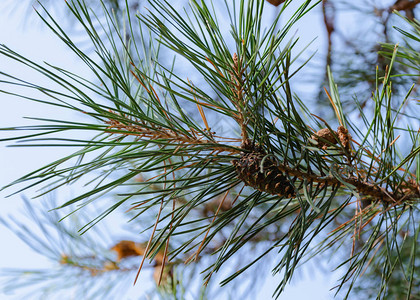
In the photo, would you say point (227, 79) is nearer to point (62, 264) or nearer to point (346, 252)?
point (62, 264)

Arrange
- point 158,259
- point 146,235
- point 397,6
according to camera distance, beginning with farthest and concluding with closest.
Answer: point 146,235, point 158,259, point 397,6

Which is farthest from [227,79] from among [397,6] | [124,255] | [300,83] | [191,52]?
[300,83]

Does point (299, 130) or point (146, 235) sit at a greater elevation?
point (146, 235)

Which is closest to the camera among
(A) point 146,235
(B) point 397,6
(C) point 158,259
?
(B) point 397,6

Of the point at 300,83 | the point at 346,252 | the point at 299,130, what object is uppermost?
the point at 300,83

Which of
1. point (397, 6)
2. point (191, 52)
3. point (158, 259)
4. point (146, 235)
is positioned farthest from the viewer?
point (146, 235)

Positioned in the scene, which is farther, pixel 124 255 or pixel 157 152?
pixel 124 255

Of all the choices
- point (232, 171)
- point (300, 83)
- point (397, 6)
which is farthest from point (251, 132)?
point (300, 83)

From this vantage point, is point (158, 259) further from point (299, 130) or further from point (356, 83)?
point (299, 130)

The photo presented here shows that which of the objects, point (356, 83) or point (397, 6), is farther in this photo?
point (356, 83)
